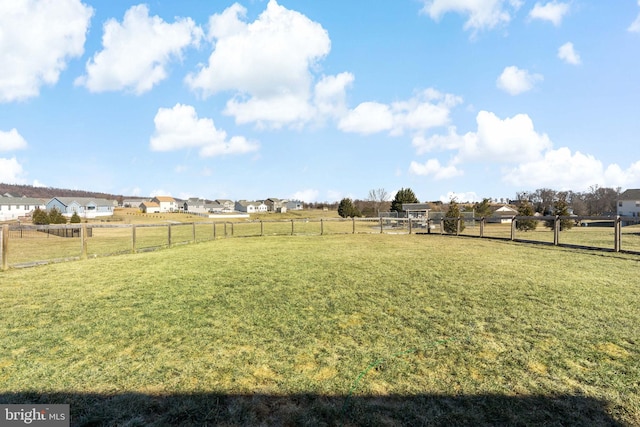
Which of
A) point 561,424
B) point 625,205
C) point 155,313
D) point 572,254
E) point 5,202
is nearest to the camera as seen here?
point 561,424

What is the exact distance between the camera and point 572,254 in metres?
10.2

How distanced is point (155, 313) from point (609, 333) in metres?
5.90

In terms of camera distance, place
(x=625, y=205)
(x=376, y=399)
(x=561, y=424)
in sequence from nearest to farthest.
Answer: (x=561, y=424)
(x=376, y=399)
(x=625, y=205)

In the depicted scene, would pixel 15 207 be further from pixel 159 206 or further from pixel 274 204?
pixel 274 204

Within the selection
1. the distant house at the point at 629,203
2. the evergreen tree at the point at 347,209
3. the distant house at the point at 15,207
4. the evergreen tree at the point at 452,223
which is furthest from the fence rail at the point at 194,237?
the distant house at the point at 15,207

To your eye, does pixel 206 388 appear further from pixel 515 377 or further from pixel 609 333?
pixel 609 333

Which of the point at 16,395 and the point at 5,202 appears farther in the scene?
the point at 5,202

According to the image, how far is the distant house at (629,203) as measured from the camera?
62.0 meters

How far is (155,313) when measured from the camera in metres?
4.71

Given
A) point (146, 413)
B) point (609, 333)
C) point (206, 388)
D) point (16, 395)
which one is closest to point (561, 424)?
point (609, 333)

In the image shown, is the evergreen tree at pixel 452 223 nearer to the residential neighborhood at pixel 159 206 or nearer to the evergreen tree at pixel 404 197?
the residential neighborhood at pixel 159 206

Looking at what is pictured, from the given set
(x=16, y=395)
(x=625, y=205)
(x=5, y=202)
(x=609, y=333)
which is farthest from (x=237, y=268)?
Answer: (x=5, y=202)

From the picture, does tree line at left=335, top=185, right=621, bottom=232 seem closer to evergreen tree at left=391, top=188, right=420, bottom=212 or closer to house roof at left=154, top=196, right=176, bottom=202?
evergreen tree at left=391, top=188, right=420, bottom=212

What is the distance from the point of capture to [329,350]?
3412 millimetres
